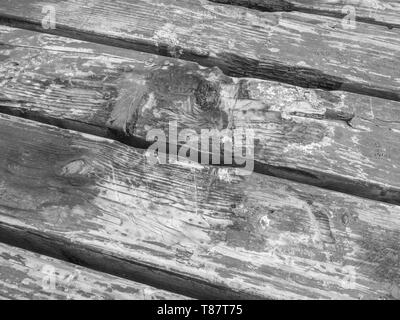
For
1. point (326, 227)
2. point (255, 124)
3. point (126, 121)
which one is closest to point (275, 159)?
point (255, 124)

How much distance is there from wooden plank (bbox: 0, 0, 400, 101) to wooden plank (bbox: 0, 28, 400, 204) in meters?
0.13

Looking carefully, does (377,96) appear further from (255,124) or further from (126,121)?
(126,121)

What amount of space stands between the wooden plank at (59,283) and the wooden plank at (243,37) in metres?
0.84

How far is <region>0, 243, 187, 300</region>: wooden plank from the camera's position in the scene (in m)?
1.04

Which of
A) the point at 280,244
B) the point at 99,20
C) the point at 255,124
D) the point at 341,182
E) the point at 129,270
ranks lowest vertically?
the point at 129,270

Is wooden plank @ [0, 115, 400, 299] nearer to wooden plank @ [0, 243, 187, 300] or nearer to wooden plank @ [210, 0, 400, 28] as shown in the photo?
wooden plank @ [0, 243, 187, 300]

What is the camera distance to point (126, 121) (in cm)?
128

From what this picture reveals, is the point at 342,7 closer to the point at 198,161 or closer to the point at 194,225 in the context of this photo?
the point at 198,161

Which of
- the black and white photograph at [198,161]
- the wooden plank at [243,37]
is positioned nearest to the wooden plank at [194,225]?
the black and white photograph at [198,161]

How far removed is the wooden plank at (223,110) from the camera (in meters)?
1.23

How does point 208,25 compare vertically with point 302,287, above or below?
above

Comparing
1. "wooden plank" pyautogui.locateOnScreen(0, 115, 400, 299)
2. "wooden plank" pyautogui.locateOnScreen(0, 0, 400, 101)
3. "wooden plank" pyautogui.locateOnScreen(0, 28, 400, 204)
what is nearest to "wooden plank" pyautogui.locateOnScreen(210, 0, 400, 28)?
"wooden plank" pyautogui.locateOnScreen(0, 0, 400, 101)

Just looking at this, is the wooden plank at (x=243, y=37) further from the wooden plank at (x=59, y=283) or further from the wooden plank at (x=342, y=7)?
the wooden plank at (x=59, y=283)

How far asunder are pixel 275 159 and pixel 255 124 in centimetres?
13
